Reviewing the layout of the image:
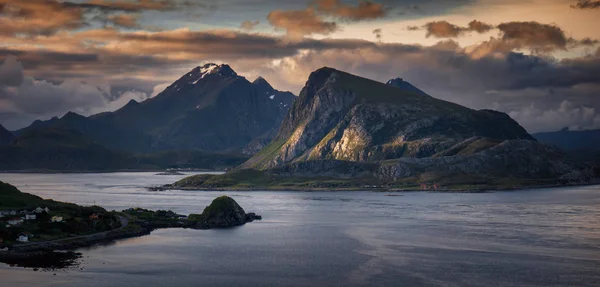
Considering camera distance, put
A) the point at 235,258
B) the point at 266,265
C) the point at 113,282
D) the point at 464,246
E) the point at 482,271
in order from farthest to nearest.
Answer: the point at 464,246 < the point at 235,258 < the point at 266,265 < the point at 482,271 < the point at 113,282

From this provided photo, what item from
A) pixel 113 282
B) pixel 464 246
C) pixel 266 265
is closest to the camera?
pixel 113 282

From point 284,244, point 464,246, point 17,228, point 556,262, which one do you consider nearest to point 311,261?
point 284,244

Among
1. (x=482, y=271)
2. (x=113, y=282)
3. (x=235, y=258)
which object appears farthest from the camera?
(x=235, y=258)

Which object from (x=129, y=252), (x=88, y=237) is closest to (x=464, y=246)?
(x=129, y=252)

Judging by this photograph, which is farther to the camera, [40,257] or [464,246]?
[464,246]

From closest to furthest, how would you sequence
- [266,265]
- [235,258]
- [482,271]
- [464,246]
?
1. [482,271]
2. [266,265]
3. [235,258]
4. [464,246]

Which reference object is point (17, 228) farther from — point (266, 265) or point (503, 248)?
point (503, 248)

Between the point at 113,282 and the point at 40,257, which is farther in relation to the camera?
the point at 40,257

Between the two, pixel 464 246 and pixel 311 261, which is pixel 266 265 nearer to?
pixel 311 261
